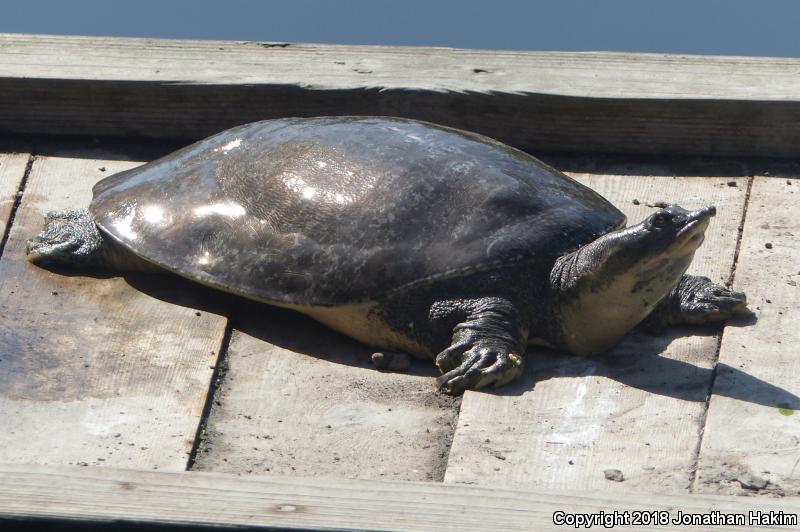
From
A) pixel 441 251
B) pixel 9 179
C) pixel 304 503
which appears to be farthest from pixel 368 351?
pixel 9 179

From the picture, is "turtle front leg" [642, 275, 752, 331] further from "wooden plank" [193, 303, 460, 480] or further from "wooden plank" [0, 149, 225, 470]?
"wooden plank" [0, 149, 225, 470]

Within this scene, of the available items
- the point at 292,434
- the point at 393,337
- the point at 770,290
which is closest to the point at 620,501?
the point at 292,434

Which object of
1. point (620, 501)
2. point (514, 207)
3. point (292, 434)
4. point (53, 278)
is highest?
point (620, 501)

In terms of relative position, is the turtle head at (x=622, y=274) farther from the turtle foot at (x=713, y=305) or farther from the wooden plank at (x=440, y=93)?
the wooden plank at (x=440, y=93)

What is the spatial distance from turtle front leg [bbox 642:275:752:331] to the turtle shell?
0.28 metres

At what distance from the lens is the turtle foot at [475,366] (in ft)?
12.1

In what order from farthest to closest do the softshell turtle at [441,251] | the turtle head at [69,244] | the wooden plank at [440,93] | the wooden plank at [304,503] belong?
the wooden plank at [440,93] < the turtle head at [69,244] < the softshell turtle at [441,251] < the wooden plank at [304,503]

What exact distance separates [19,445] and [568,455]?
133 centimetres

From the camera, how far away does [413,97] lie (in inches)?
194

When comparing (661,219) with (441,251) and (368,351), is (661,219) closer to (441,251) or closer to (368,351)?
(441,251)

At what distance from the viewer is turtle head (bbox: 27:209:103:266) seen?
4352 mm

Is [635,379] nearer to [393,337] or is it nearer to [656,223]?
[656,223]

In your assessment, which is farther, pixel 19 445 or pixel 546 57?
pixel 546 57

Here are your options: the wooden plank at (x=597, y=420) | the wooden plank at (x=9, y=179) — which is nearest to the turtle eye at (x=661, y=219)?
the wooden plank at (x=597, y=420)
